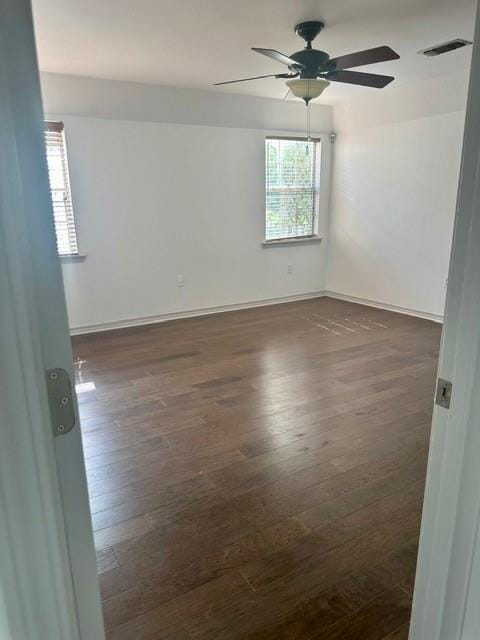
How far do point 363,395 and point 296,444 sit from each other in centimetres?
85

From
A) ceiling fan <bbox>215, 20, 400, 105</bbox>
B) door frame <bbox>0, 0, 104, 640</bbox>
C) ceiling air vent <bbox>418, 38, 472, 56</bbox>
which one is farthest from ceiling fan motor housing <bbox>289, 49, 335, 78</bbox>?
door frame <bbox>0, 0, 104, 640</bbox>

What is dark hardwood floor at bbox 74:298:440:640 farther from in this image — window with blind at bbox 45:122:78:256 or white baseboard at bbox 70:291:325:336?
window with blind at bbox 45:122:78:256

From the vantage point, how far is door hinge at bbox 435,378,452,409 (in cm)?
83

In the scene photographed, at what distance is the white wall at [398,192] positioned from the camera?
4.37 meters

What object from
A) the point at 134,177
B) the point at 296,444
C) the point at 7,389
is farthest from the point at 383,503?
the point at 134,177

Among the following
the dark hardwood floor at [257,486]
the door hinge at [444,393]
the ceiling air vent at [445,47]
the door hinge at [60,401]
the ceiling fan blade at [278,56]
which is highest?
the ceiling air vent at [445,47]

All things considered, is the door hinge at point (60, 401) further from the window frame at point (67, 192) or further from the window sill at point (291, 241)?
the window sill at point (291, 241)

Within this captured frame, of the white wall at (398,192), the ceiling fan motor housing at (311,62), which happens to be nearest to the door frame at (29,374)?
the ceiling fan motor housing at (311,62)

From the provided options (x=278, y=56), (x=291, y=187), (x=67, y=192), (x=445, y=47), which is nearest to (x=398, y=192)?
(x=291, y=187)

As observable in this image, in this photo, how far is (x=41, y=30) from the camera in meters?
2.91

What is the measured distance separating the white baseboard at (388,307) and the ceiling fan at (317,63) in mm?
2587

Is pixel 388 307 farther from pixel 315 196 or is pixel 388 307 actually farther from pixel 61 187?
pixel 61 187

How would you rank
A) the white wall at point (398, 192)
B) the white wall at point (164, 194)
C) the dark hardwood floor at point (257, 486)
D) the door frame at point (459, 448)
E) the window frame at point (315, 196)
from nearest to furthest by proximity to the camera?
the door frame at point (459, 448) < the dark hardwood floor at point (257, 486) < the white wall at point (164, 194) < the white wall at point (398, 192) < the window frame at point (315, 196)

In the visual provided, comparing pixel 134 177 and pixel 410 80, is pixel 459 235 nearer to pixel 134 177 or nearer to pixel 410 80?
pixel 134 177
